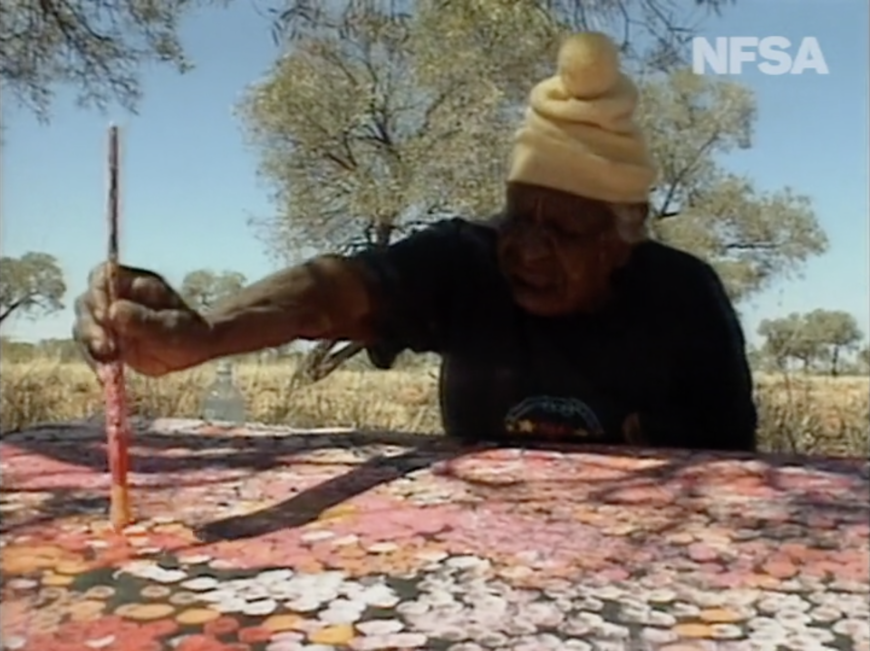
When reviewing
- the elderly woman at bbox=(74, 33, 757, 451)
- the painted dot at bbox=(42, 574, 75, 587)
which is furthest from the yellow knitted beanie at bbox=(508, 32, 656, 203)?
the painted dot at bbox=(42, 574, 75, 587)

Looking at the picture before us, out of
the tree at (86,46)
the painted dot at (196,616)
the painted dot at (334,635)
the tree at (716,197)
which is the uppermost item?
the tree at (86,46)

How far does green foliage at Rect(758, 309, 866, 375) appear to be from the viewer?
92 cm

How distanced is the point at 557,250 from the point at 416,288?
0.39ft

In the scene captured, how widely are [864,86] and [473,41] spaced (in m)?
0.30

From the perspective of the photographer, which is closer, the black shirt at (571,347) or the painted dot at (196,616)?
the painted dot at (196,616)

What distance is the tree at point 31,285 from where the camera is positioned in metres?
0.90

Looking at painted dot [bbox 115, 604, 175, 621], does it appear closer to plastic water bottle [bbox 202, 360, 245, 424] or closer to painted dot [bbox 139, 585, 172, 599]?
painted dot [bbox 139, 585, 172, 599]

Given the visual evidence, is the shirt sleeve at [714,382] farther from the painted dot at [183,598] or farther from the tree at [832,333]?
the painted dot at [183,598]

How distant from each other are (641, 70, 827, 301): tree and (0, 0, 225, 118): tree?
380 millimetres

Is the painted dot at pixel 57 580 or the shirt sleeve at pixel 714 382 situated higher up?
the shirt sleeve at pixel 714 382

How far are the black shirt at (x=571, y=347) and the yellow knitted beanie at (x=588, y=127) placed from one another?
2.6 inches

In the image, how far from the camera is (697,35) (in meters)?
0.90

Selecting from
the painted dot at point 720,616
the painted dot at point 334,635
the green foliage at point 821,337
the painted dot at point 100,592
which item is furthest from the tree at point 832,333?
the painted dot at point 100,592

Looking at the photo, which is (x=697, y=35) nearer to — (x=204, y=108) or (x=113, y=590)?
(x=204, y=108)
